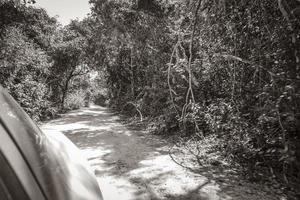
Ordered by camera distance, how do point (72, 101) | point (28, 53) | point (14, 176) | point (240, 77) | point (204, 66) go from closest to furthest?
point (14, 176), point (240, 77), point (204, 66), point (28, 53), point (72, 101)

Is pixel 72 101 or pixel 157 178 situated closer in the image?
pixel 157 178

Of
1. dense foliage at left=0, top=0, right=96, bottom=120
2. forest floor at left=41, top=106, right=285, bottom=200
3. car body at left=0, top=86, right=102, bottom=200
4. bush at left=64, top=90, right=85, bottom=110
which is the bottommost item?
forest floor at left=41, top=106, right=285, bottom=200

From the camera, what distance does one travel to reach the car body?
1.06m

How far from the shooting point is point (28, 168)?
3.78ft

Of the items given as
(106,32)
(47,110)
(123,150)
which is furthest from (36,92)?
(123,150)

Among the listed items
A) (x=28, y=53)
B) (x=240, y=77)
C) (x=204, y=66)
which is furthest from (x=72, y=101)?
(x=240, y=77)

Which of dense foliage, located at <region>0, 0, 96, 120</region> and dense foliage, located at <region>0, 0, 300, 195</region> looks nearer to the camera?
dense foliage, located at <region>0, 0, 300, 195</region>

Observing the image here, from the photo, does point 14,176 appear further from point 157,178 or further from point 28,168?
point 157,178

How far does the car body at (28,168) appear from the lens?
1.06m

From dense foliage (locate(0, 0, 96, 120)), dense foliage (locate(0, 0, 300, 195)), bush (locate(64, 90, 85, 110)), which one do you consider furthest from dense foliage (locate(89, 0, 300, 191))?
bush (locate(64, 90, 85, 110))

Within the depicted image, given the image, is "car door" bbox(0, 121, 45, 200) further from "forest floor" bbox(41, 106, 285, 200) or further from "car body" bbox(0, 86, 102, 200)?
"forest floor" bbox(41, 106, 285, 200)

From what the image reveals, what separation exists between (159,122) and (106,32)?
8.16 metres

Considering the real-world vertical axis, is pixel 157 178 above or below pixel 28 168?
below

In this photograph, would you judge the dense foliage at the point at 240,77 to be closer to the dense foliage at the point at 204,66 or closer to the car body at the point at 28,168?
the dense foliage at the point at 204,66
